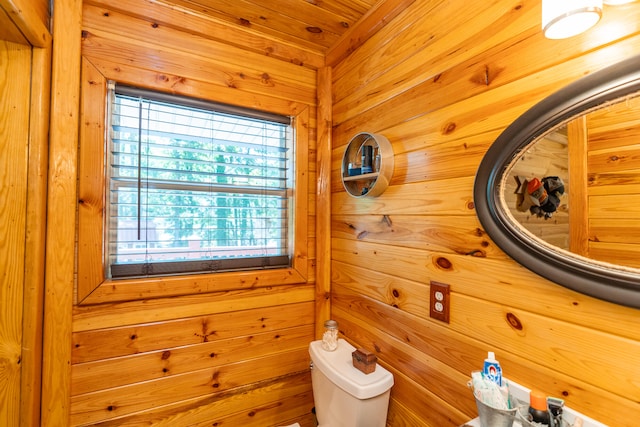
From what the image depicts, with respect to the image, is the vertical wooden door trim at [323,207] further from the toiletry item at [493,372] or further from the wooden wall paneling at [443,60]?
the toiletry item at [493,372]

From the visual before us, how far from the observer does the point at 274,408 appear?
1.55 metres

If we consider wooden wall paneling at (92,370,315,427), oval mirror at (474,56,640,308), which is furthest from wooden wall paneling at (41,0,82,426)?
oval mirror at (474,56,640,308)

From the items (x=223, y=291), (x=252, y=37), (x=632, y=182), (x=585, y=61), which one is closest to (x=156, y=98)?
(x=252, y=37)

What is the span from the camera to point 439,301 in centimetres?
103

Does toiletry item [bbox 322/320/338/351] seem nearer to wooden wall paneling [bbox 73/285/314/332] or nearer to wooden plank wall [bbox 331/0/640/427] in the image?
wooden plank wall [bbox 331/0/640/427]

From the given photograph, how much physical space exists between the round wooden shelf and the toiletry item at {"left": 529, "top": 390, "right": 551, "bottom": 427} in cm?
84

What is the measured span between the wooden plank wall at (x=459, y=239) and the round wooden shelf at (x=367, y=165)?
0.05 meters

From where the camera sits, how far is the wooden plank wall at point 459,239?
0.68 metres

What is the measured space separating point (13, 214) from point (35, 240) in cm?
12

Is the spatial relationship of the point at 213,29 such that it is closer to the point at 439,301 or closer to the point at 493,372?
the point at 439,301

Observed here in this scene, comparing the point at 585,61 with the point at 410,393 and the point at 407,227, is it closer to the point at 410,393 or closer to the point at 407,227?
the point at 407,227

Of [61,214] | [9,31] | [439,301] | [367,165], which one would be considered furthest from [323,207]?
[9,31]

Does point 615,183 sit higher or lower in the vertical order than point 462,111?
lower

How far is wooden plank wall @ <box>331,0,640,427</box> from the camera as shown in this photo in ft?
2.22
